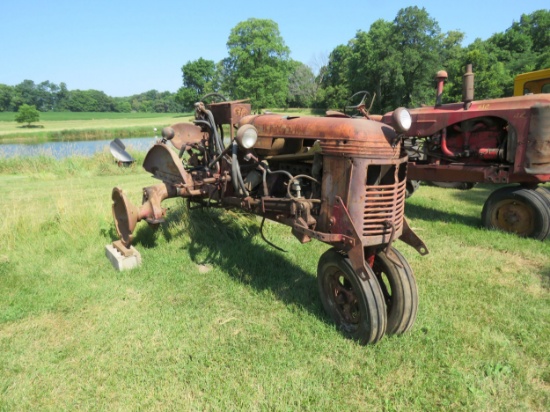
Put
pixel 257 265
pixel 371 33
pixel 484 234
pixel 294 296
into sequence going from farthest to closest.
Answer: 1. pixel 371 33
2. pixel 484 234
3. pixel 257 265
4. pixel 294 296

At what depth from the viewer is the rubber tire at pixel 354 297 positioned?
2.49 meters

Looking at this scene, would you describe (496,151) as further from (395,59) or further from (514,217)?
(395,59)

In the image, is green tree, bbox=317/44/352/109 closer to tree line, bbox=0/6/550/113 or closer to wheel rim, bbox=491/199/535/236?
tree line, bbox=0/6/550/113

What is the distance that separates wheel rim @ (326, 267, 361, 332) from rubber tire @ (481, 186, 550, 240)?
3.33 meters

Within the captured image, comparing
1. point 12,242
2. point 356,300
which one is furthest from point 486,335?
point 12,242

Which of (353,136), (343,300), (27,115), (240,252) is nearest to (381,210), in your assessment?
(353,136)

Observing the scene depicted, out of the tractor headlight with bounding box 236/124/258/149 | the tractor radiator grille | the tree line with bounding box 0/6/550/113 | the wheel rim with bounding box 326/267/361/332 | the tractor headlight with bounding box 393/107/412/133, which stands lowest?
the wheel rim with bounding box 326/267/361/332

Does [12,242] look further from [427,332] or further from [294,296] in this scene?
[427,332]

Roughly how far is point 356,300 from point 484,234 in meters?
3.19

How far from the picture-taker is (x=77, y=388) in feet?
7.63

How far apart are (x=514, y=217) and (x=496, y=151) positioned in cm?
93

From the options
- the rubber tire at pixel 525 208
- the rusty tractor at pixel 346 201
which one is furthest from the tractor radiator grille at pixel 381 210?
the rubber tire at pixel 525 208

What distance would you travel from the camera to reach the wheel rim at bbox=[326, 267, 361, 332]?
2738mm

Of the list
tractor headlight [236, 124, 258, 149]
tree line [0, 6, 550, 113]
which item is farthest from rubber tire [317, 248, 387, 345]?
tree line [0, 6, 550, 113]
